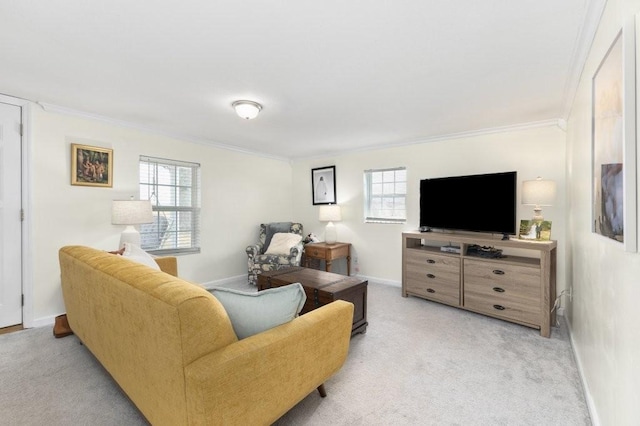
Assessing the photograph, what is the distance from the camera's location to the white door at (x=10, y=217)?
272 centimetres

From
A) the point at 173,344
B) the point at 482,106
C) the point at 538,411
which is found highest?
the point at 482,106

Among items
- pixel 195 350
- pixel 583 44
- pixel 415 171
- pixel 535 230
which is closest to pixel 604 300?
pixel 583 44

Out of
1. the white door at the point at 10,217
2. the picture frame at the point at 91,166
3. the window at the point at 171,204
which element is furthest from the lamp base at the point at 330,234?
the white door at the point at 10,217

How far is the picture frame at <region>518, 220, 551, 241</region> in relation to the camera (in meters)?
2.98

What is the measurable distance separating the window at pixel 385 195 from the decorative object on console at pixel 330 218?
46 centimetres

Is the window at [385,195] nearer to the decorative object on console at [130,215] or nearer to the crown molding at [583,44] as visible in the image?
the crown molding at [583,44]

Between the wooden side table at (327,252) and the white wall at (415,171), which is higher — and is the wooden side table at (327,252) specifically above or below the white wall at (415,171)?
below

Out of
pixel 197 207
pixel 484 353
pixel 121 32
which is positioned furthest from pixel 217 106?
pixel 484 353

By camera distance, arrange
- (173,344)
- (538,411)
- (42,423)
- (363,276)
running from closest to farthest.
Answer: (173,344) < (42,423) < (538,411) < (363,276)

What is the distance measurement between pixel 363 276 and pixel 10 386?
395cm

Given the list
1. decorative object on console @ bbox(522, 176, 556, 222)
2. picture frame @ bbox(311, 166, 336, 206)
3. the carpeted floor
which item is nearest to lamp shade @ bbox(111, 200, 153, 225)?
the carpeted floor

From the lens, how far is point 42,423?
1.61 m

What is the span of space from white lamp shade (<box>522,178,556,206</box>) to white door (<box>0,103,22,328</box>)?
16.3 ft

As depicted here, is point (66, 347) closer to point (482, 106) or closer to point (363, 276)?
point (363, 276)
